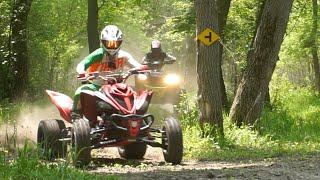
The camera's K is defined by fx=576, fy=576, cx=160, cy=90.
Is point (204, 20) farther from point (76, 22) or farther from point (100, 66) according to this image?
point (76, 22)

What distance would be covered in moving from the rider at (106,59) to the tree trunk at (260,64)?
4.07 meters

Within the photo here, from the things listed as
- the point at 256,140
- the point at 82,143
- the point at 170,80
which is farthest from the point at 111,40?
the point at 170,80

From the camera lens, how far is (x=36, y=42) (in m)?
22.3

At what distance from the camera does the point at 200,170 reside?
22.5ft

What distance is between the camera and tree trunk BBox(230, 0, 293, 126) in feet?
39.3

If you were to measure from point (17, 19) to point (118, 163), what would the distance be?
37.5 feet

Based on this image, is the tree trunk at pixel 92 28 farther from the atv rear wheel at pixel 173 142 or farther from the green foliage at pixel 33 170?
the green foliage at pixel 33 170

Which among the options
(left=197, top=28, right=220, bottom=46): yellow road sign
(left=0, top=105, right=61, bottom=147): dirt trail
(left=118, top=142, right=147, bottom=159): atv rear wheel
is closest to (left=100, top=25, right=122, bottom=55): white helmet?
(left=118, top=142, right=147, bottom=159): atv rear wheel

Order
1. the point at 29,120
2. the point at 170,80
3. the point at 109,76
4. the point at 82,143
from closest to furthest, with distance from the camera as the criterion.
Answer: the point at 82,143, the point at 109,76, the point at 170,80, the point at 29,120

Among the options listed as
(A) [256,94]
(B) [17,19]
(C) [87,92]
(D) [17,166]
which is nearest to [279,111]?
(A) [256,94]

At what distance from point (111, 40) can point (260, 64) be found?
14.9ft

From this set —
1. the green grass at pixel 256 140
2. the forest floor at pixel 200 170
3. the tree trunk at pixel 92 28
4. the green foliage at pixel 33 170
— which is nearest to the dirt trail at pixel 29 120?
the tree trunk at pixel 92 28

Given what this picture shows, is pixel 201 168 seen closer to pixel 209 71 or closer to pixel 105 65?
pixel 105 65

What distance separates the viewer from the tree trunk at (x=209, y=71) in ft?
36.2
